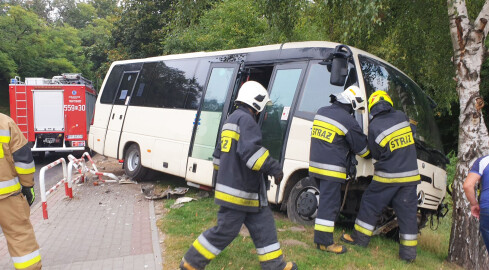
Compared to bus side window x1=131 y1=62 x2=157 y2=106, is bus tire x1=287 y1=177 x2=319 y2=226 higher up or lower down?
lower down

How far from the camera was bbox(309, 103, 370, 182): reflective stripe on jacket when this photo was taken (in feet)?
14.4

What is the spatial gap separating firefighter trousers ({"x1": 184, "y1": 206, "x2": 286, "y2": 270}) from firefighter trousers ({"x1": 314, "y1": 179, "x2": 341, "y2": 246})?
0.85 metres

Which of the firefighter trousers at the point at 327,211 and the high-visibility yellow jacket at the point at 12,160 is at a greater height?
the high-visibility yellow jacket at the point at 12,160

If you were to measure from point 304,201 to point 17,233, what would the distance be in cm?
336

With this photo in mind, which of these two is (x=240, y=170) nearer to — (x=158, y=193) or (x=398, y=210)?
(x=398, y=210)

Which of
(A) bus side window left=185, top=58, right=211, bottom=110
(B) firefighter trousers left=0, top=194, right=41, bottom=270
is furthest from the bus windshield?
(B) firefighter trousers left=0, top=194, right=41, bottom=270

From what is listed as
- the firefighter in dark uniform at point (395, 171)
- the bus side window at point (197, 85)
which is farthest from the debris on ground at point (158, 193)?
the firefighter in dark uniform at point (395, 171)

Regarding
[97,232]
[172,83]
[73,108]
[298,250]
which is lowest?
[97,232]

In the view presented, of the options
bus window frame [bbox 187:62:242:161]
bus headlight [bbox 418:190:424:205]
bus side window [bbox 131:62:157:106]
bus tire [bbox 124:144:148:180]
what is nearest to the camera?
bus headlight [bbox 418:190:424:205]

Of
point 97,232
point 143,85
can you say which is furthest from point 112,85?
point 97,232

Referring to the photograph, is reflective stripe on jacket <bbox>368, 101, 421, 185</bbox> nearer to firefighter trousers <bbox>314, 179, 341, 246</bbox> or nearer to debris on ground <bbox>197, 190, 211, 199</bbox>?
firefighter trousers <bbox>314, 179, 341, 246</bbox>

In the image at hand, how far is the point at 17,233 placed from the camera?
3672 mm

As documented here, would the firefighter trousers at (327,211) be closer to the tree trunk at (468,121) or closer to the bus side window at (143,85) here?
the tree trunk at (468,121)

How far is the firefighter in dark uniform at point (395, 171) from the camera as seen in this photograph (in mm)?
4395
